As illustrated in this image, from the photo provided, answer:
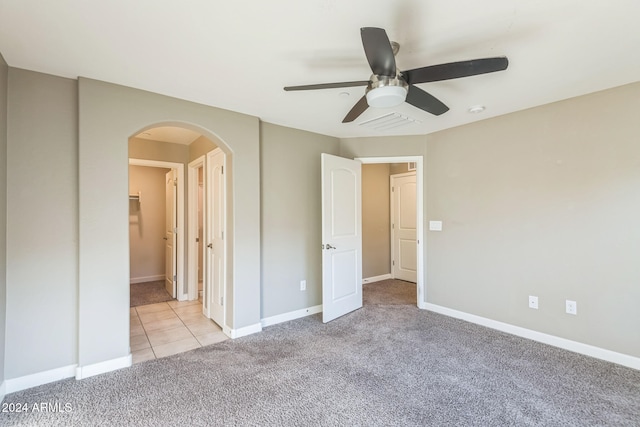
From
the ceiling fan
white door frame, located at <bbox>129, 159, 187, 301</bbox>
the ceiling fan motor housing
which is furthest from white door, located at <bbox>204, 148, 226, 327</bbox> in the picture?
the ceiling fan motor housing

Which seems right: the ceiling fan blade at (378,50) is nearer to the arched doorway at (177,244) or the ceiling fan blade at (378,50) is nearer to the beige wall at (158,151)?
the arched doorway at (177,244)

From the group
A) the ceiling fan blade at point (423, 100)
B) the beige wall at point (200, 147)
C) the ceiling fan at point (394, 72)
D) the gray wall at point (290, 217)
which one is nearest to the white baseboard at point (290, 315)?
the gray wall at point (290, 217)

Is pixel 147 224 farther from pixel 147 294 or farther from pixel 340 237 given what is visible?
pixel 340 237

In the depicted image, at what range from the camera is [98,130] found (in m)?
2.38

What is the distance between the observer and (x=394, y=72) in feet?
5.71

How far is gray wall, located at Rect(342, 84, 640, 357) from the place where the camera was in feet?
8.18

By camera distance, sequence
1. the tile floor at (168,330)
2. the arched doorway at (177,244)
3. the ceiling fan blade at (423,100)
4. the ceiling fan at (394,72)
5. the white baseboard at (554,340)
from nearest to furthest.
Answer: the ceiling fan at (394,72), the ceiling fan blade at (423,100), the white baseboard at (554,340), the tile floor at (168,330), the arched doorway at (177,244)

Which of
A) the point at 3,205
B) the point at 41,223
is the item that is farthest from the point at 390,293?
the point at 3,205

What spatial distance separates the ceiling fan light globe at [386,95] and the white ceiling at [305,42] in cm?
33

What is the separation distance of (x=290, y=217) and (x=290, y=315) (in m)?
1.19

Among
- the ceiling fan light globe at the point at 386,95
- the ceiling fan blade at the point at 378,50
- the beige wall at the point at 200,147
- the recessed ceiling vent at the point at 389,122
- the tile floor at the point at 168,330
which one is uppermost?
the recessed ceiling vent at the point at 389,122

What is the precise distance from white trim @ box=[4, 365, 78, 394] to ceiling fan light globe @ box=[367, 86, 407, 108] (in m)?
3.02

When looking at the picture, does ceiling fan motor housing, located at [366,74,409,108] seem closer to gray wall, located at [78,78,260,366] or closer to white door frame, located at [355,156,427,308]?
gray wall, located at [78,78,260,366]

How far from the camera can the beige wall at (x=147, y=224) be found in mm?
5605
